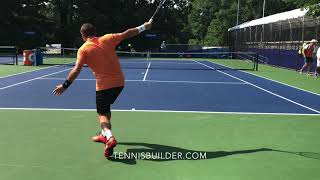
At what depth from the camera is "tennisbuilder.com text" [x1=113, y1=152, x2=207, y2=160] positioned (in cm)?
677

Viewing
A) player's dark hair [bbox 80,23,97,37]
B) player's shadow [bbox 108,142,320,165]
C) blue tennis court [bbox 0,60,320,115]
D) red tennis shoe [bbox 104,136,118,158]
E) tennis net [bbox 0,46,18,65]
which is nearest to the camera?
red tennis shoe [bbox 104,136,118,158]

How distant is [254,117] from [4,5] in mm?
52507

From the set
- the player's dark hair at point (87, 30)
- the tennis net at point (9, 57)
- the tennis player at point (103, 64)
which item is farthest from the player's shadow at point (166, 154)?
the tennis net at point (9, 57)

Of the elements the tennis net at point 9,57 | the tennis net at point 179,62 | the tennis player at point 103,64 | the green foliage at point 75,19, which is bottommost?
the tennis net at point 179,62

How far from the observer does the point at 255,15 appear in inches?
3187

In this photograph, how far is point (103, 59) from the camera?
689 centimetres

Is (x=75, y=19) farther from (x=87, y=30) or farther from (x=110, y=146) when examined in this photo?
(x=110, y=146)

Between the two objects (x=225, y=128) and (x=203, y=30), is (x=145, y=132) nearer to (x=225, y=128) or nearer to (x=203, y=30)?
(x=225, y=128)

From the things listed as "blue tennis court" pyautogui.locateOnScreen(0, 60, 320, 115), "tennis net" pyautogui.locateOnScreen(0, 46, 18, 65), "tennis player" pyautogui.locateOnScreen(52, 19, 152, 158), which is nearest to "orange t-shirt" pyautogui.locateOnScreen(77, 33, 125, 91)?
"tennis player" pyautogui.locateOnScreen(52, 19, 152, 158)

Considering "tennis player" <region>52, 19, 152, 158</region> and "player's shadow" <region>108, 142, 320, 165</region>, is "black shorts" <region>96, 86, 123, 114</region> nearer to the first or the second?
"tennis player" <region>52, 19, 152, 158</region>

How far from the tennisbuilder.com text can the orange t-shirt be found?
0.93m

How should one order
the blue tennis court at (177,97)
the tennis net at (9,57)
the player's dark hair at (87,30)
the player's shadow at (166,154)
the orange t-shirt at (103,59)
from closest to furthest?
1. the player's shadow at (166,154)
2. the orange t-shirt at (103,59)
3. the player's dark hair at (87,30)
4. the blue tennis court at (177,97)
5. the tennis net at (9,57)

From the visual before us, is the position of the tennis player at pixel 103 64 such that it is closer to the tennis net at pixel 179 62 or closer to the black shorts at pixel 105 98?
the black shorts at pixel 105 98

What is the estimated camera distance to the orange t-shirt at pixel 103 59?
6.84m
